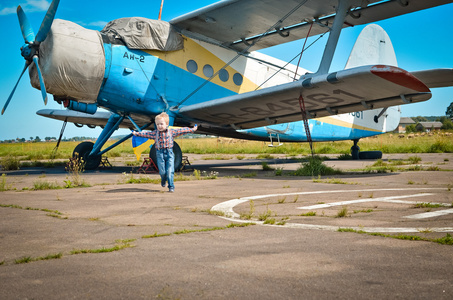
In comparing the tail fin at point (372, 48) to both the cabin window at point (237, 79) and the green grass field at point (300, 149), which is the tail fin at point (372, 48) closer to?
the cabin window at point (237, 79)

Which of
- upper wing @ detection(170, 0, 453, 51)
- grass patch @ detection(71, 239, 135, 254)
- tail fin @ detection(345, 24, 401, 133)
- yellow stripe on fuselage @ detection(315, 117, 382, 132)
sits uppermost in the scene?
tail fin @ detection(345, 24, 401, 133)

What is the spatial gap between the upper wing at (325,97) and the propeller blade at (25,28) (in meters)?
4.46

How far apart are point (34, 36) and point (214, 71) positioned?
17.6ft

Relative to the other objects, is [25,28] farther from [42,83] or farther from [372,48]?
[372,48]

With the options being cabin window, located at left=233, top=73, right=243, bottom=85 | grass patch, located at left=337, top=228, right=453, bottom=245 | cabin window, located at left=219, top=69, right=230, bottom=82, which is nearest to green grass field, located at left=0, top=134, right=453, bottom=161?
cabin window, located at left=219, top=69, right=230, bottom=82

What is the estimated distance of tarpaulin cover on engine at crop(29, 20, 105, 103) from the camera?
32.5ft

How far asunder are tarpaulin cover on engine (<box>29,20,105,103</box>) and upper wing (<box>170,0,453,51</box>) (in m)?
2.70

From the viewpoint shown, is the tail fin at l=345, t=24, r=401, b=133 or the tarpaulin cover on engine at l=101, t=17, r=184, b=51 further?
the tail fin at l=345, t=24, r=401, b=133

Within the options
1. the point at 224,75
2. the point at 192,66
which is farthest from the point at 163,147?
the point at 224,75

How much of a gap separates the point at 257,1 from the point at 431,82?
18.9ft

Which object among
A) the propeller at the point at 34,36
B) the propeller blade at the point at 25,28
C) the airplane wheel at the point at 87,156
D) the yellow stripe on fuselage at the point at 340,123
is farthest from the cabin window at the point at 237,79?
the propeller blade at the point at 25,28

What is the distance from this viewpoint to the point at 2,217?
4305mm

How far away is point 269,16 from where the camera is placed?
39.2ft

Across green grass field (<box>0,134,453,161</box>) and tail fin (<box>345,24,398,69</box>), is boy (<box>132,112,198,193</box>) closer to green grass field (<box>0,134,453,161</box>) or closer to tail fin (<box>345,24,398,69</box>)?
green grass field (<box>0,134,453,161</box>)
